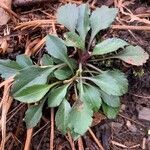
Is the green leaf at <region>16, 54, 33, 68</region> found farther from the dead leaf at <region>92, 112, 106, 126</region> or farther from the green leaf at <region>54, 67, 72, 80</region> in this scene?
the dead leaf at <region>92, 112, 106, 126</region>

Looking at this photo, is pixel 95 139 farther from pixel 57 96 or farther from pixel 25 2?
pixel 25 2

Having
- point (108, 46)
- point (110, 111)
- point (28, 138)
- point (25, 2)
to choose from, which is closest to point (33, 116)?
point (28, 138)

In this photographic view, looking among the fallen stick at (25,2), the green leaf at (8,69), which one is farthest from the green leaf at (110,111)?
the fallen stick at (25,2)

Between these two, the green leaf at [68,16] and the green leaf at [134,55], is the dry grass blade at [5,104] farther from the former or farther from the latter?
the green leaf at [134,55]

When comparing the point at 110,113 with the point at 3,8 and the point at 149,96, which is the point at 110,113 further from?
the point at 3,8

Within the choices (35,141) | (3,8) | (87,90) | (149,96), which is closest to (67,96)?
(87,90)

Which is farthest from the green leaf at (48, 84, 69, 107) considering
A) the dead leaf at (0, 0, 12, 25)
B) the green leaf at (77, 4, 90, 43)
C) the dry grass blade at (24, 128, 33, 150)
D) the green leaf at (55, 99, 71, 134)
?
the dead leaf at (0, 0, 12, 25)
